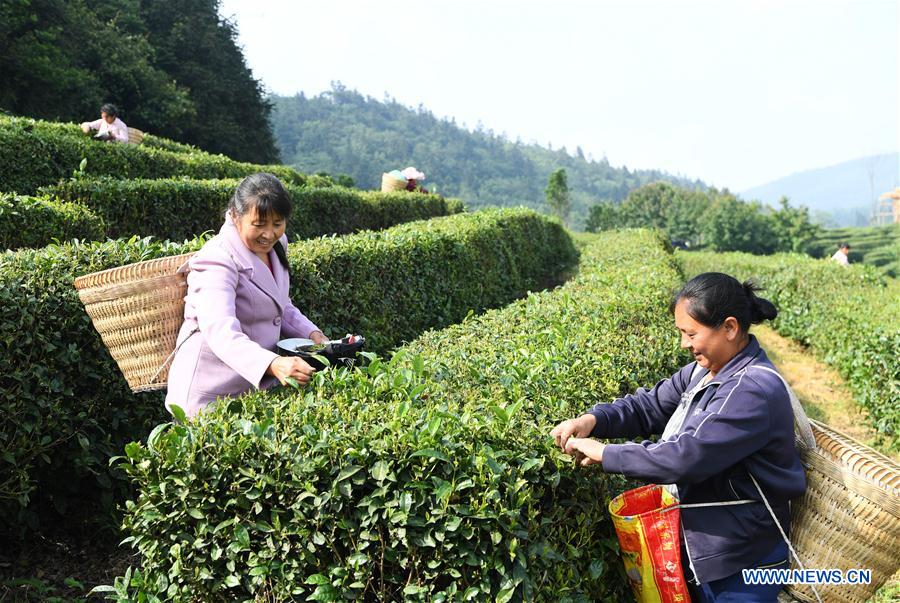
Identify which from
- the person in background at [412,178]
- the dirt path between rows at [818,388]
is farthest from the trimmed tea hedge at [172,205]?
the dirt path between rows at [818,388]

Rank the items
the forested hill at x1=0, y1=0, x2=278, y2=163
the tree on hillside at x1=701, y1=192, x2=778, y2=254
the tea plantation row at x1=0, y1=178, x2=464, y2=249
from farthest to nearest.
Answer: the tree on hillside at x1=701, y1=192, x2=778, y2=254, the forested hill at x1=0, y1=0, x2=278, y2=163, the tea plantation row at x1=0, y1=178, x2=464, y2=249

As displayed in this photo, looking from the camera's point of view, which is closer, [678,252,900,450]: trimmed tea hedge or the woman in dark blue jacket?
the woman in dark blue jacket

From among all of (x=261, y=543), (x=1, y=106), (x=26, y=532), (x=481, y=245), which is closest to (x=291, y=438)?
(x=261, y=543)

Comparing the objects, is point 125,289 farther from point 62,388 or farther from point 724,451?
point 724,451

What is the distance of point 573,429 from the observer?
2.57 metres

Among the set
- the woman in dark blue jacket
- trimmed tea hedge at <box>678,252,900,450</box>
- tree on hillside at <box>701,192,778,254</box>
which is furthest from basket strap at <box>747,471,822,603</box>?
tree on hillside at <box>701,192,778,254</box>

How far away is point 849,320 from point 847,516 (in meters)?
8.75

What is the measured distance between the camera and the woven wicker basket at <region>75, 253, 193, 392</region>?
9.59ft

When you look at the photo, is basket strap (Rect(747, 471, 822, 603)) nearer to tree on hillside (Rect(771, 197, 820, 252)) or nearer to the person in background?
the person in background

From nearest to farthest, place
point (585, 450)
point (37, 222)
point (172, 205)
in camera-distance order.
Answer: point (585, 450)
point (37, 222)
point (172, 205)

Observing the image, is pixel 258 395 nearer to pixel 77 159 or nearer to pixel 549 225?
pixel 77 159

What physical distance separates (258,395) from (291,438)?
50cm

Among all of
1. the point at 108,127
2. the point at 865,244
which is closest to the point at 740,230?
the point at 865,244

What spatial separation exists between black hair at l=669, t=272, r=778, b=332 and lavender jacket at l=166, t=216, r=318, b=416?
167 centimetres
